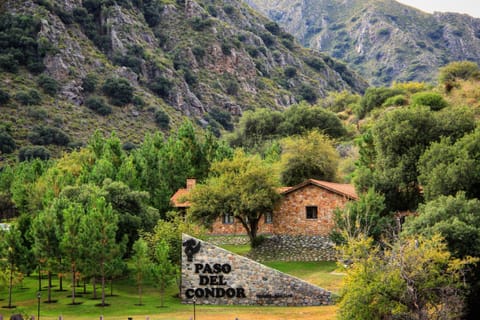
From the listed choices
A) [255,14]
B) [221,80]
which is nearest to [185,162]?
[221,80]

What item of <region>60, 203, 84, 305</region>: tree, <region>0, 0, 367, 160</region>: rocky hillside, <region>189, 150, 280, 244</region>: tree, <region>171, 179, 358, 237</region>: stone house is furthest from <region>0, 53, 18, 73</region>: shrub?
<region>60, 203, 84, 305</region>: tree

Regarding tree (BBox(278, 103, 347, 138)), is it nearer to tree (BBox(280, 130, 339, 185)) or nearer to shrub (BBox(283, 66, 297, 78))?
tree (BBox(280, 130, 339, 185))

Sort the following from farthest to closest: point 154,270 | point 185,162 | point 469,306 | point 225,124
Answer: point 225,124, point 185,162, point 154,270, point 469,306

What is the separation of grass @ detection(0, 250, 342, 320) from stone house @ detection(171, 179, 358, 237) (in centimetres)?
522

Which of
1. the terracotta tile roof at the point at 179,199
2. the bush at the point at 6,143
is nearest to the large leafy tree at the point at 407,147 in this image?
the terracotta tile roof at the point at 179,199

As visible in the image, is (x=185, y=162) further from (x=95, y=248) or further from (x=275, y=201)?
(x=95, y=248)

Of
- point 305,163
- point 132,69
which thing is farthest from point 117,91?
point 305,163

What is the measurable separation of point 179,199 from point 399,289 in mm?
28720

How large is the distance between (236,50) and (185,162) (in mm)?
95309

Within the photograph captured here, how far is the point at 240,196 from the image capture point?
4728cm

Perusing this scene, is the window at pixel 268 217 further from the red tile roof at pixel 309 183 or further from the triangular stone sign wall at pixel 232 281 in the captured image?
the triangular stone sign wall at pixel 232 281

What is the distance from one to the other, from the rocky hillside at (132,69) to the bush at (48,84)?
23 centimetres

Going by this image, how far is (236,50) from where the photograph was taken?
5837 inches

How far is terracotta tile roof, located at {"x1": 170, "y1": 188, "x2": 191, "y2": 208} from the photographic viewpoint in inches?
2037
